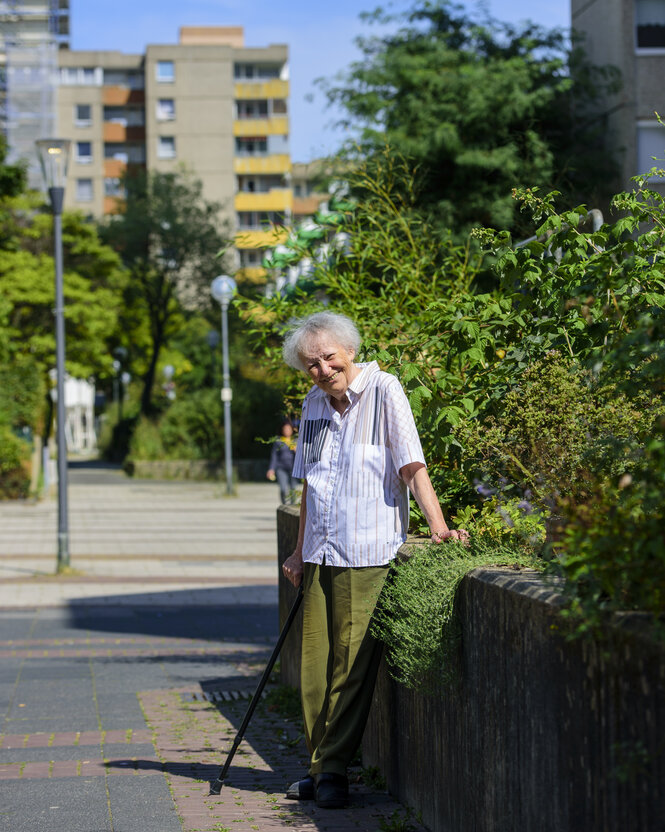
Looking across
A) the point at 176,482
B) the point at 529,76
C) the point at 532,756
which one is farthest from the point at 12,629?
the point at 176,482

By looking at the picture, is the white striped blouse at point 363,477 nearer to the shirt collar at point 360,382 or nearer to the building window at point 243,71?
the shirt collar at point 360,382

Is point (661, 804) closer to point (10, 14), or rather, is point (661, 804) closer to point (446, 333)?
point (446, 333)

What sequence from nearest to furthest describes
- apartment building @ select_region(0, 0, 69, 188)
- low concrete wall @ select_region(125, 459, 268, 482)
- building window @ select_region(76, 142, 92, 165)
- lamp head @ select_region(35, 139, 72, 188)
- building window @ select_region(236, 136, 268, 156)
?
lamp head @ select_region(35, 139, 72, 188), low concrete wall @ select_region(125, 459, 268, 482), apartment building @ select_region(0, 0, 69, 188), building window @ select_region(236, 136, 268, 156), building window @ select_region(76, 142, 92, 165)

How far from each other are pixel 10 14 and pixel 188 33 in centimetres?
1274

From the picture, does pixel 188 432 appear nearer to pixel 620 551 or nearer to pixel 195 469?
pixel 195 469

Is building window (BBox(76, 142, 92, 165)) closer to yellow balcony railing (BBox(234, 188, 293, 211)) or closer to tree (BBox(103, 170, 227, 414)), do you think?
yellow balcony railing (BBox(234, 188, 293, 211))

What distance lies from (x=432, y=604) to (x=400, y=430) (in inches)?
32.9

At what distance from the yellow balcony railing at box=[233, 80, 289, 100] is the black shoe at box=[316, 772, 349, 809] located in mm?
82677

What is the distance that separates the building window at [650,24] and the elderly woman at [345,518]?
74.4 ft

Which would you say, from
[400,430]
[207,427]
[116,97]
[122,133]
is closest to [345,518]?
[400,430]

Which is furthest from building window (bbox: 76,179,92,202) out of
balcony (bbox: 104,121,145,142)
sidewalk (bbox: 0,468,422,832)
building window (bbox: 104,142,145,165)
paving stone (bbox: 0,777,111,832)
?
paving stone (bbox: 0,777,111,832)

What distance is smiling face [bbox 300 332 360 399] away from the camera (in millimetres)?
4738

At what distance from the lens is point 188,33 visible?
3570 inches

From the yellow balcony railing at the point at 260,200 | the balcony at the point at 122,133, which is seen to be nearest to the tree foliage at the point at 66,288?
the yellow balcony railing at the point at 260,200
